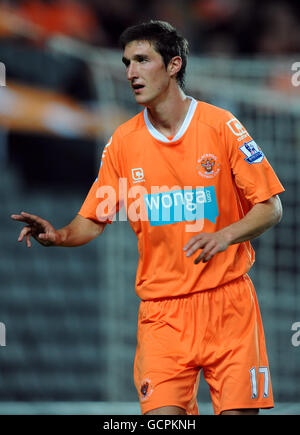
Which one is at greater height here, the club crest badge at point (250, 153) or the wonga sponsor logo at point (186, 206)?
the club crest badge at point (250, 153)

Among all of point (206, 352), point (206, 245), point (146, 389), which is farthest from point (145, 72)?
point (146, 389)

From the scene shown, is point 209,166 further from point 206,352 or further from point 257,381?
point 257,381

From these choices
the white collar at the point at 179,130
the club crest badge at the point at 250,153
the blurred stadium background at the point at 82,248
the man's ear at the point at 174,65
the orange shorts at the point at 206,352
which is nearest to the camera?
the orange shorts at the point at 206,352

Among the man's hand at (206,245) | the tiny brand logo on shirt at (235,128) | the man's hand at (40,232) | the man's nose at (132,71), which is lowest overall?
the man's hand at (206,245)

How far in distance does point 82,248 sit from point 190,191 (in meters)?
4.15

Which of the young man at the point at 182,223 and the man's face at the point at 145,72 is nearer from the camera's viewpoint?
the young man at the point at 182,223

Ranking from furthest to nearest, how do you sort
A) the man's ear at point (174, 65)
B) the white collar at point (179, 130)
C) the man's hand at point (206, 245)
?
the man's ear at point (174, 65), the white collar at point (179, 130), the man's hand at point (206, 245)

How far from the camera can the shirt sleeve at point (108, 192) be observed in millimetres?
3744

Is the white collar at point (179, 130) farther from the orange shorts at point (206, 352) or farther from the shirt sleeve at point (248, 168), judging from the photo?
the orange shorts at point (206, 352)

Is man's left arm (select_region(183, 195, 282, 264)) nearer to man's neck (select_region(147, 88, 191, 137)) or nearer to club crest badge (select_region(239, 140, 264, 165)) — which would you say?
club crest badge (select_region(239, 140, 264, 165))

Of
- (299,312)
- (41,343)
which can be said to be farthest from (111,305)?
(299,312)

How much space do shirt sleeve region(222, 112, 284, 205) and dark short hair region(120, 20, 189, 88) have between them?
1.51ft

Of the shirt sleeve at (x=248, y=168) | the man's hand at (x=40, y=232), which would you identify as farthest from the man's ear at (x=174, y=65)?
the man's hand at (x=40, y=232)

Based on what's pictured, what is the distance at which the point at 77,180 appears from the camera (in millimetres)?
7309
